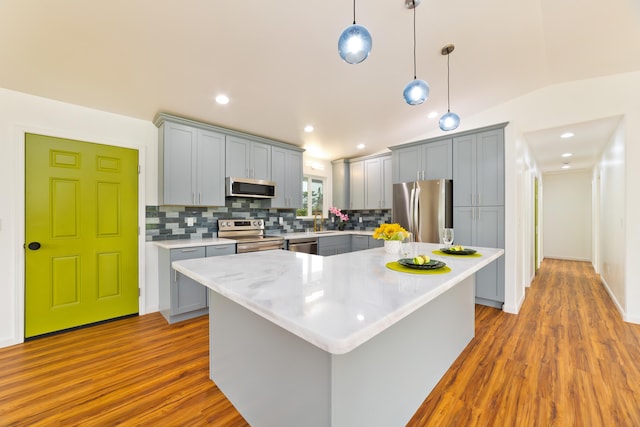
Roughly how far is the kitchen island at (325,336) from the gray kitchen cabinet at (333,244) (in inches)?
98.4

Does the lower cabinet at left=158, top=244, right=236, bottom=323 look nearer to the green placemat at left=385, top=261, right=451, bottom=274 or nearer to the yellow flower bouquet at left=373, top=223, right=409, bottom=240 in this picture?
the yellow flower bouquet at left=373, top=223, right=409, bottom=240

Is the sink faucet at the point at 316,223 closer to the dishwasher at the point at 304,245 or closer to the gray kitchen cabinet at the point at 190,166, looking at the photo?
the dishwasher at the point at 304,245

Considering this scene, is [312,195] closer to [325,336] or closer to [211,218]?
[211,218]

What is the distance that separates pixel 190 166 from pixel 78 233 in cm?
134

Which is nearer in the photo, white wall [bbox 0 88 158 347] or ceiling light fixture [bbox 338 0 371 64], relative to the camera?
ceiling light fixture [bbox 338 0 371 64]

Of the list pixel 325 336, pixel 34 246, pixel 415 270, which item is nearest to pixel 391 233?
pixel 415 270

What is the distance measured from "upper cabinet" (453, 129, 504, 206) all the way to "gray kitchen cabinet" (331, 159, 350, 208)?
2210mm

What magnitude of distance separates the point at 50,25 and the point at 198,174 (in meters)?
1.77

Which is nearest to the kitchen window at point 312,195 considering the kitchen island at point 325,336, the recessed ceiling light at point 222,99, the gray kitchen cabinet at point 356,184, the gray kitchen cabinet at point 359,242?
the gray kitchen cabinet at point 356,184

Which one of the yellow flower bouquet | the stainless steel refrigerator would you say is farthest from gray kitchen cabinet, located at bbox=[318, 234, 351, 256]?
the yellow flower bouquet

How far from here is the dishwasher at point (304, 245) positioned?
396 cm

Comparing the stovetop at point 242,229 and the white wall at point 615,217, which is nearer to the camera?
the white wall at point 615,217

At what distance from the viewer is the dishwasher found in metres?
3.96

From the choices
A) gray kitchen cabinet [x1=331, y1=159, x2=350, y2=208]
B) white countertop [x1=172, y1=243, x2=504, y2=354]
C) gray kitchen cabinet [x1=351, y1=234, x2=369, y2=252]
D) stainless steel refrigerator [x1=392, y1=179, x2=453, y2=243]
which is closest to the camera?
white countertop [x1=172, y1=243, x2=504, y2=354]
